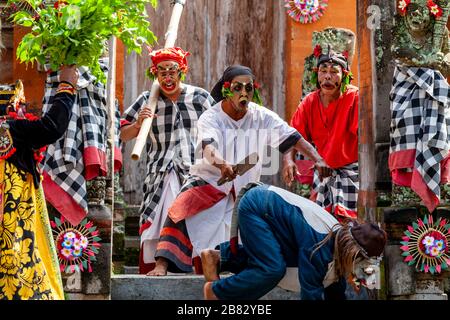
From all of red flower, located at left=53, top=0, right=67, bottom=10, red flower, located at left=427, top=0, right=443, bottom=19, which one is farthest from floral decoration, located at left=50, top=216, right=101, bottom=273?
red flower, located at left=427, top=0, right=443, bottom=19

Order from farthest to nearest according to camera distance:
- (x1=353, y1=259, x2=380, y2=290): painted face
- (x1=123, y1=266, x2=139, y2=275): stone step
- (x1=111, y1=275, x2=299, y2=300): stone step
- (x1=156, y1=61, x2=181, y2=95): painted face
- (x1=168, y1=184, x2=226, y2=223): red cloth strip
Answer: (x1=123, y1=266, x2=139, y2=275): stone step, (x1=156, y1=61, x2=181, y2=95): painted face, (x1=168, y1=184, x2=226, y2=223): red cloth strip, (x1=111, y1=275, x2=299, y2=300): stone step, (x1=353, y1=259, x2=380, y2=290): painted face

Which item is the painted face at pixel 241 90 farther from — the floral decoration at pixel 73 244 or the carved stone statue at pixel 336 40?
the carved stone statue at pixel 336 40

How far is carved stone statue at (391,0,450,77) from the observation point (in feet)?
29.1

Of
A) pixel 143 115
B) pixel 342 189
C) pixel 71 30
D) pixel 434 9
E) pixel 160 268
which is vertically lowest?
pixel 160 268

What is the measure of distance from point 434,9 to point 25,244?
367cm

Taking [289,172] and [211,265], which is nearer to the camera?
[211,265]

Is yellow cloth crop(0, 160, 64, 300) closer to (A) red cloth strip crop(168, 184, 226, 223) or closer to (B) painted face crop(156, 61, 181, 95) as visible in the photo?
(A) red cloth strip crop(168, 184, 226, 223)

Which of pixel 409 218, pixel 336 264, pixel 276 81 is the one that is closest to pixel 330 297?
pixel 336 264

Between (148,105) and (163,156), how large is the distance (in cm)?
48

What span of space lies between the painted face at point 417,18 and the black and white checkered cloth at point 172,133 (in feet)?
5.61

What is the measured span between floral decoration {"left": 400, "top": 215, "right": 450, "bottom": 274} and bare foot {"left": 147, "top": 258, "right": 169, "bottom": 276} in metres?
1.73

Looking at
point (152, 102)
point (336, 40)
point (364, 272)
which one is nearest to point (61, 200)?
point (152, 102)

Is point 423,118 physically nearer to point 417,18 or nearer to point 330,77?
point 417,18

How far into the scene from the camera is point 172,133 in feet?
31.3
